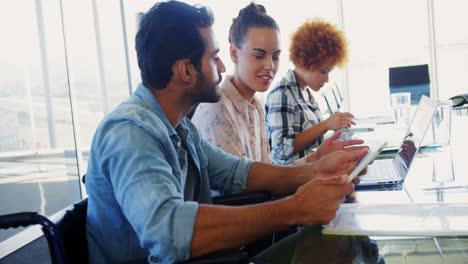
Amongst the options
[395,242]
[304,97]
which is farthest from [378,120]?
[395,242]

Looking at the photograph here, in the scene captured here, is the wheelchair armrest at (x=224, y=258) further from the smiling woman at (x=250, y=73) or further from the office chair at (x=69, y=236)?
the smiling woman at (x=250, y=73)

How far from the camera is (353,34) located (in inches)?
263

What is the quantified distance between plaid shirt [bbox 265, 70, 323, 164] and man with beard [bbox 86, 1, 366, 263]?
0.83m

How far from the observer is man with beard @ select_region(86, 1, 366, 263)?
3.03 ft

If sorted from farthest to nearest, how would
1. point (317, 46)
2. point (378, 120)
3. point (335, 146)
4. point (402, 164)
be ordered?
point (378, 120), point (317, 46), point (335, 146), point (402, 164)

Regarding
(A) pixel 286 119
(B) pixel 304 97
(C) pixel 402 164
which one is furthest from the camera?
(B) pixel 304 97

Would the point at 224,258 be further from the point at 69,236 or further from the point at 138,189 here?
the point at 69,236

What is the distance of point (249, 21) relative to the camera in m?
2.01

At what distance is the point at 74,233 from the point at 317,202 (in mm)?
503

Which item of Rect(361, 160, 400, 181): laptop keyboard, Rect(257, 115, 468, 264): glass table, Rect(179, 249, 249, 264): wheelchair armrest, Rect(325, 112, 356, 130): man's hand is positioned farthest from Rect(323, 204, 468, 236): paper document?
Rect(325, 112, 356, 130): man's hand

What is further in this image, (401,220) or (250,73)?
(250,73)

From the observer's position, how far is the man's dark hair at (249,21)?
201 cm

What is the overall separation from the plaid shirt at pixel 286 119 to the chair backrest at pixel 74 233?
129 cm

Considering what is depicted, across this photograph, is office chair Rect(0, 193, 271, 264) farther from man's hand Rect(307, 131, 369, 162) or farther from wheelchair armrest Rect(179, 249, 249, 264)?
man's hand Rect(307, 131, 369, 162)
